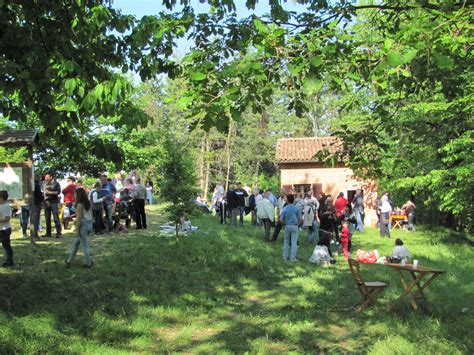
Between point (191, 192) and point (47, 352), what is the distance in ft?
23.7

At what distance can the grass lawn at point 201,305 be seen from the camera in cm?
644

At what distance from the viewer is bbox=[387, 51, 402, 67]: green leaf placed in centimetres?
344

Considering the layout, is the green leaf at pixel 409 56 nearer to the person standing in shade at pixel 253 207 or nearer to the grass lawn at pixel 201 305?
the grass lawn at pixel 201 305

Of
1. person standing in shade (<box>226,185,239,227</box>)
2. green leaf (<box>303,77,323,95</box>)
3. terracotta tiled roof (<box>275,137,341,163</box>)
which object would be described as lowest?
person standing in shade (<box>226,185,239,227</box>)

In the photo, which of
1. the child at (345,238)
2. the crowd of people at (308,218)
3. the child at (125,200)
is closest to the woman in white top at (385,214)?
the crowd of people at (308,218)

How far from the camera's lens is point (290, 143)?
32438 mm

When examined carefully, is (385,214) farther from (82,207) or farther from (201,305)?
(82,207)

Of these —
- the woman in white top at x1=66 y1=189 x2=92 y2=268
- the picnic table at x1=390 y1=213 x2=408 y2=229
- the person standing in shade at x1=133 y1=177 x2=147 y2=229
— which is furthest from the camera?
the picnic table at x1=390 y1=213 x2=408 y2=229

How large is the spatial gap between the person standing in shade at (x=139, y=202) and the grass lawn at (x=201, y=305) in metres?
1.60

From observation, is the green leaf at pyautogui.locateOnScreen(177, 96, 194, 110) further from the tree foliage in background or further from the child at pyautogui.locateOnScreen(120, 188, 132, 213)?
the child at pyautogui.locateOnScreen(120, 188, 132, 213)

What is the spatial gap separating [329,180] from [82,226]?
20907mm

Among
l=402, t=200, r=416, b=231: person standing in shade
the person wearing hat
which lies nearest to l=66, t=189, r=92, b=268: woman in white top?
the person wearing hat

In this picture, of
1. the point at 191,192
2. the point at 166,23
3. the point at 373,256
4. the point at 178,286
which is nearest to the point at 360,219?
the point at 373,256

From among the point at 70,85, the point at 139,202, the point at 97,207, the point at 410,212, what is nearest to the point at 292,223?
the point at 139,202
